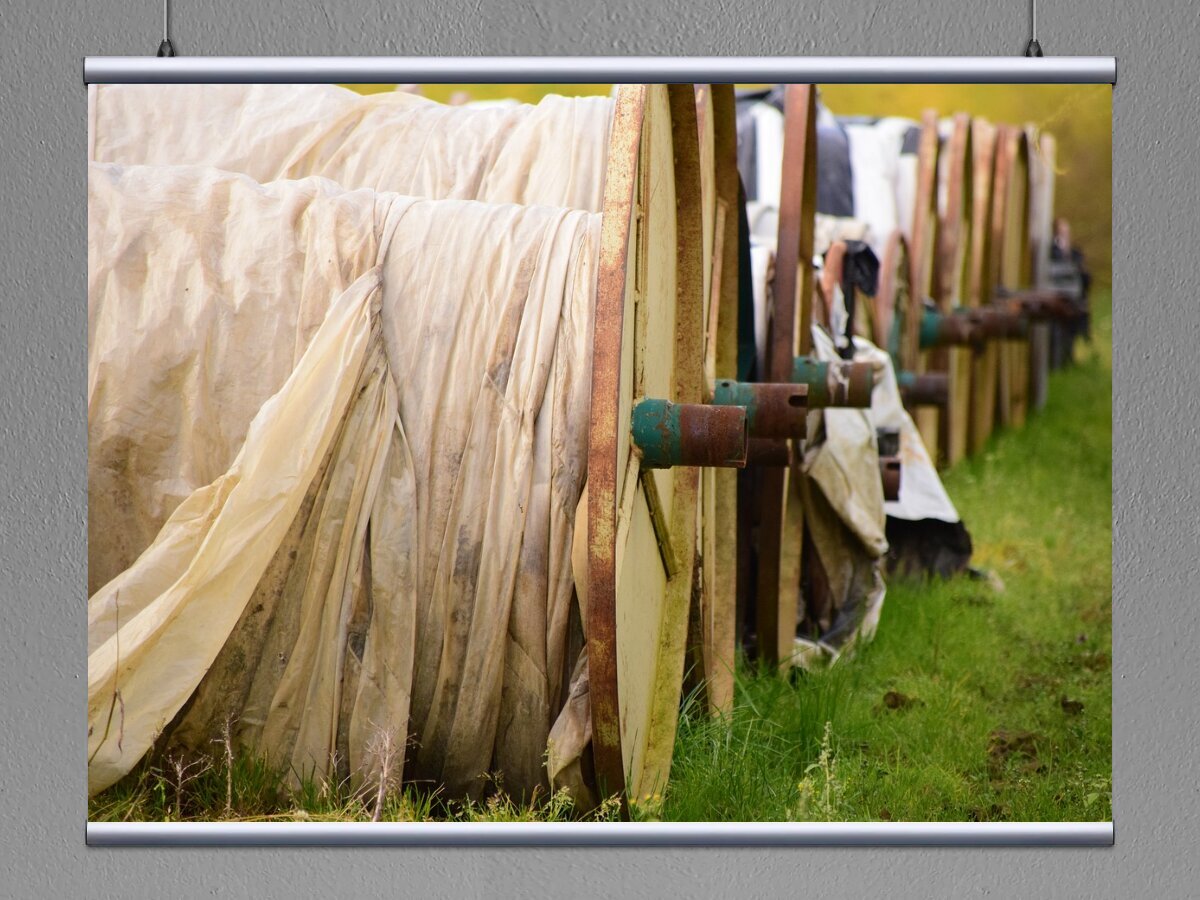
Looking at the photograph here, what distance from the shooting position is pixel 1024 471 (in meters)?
6.34

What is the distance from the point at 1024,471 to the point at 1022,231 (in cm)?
233

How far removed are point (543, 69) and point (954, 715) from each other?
6.06ft

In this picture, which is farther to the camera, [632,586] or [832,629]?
[832,629]

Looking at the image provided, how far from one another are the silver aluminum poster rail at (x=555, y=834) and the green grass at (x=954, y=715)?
27 centimetres

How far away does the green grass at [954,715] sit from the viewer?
110 inches

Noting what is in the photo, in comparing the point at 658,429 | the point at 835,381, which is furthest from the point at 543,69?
the point at 835,381

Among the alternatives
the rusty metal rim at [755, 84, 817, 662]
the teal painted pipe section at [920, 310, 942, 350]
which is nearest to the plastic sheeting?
the rusty metal rim at [755, 84, 817, 662]

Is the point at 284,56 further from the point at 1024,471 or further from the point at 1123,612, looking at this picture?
the point at 1024,471

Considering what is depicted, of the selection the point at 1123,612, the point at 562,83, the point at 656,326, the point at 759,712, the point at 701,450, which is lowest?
the point at 759,712

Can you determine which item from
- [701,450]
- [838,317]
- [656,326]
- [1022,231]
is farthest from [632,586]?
[1022,231]

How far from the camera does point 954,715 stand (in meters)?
3.45

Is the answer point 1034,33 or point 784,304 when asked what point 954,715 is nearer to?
point 784,304

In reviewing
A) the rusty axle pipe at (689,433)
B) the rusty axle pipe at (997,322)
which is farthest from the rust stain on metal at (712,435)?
the rusty axle pipe at (997,322)

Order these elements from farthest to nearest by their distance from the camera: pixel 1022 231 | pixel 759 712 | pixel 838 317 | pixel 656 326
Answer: pixel 1022 231, pixel 838 317, pixel 759 712, pixel 656 326
